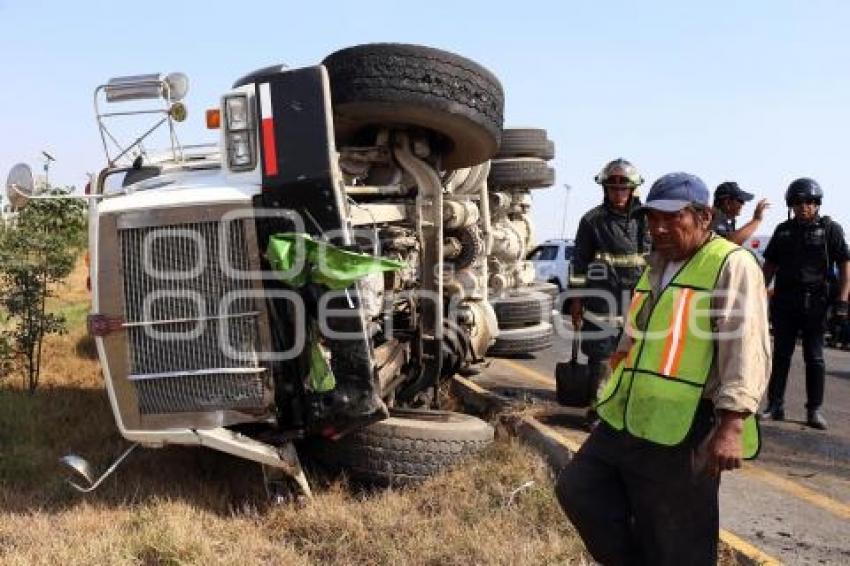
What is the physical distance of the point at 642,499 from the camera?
2701mm

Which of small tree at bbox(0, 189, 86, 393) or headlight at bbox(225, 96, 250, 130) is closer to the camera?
headlight at bbox(225, 96, 250, 130)

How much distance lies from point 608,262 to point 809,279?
1.60 metres

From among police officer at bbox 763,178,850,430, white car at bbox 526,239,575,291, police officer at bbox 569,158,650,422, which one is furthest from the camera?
white car at bbox 526,239,575,291

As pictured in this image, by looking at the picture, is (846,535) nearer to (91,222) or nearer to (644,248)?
(644,248)

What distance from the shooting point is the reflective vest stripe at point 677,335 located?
2633 millimetres

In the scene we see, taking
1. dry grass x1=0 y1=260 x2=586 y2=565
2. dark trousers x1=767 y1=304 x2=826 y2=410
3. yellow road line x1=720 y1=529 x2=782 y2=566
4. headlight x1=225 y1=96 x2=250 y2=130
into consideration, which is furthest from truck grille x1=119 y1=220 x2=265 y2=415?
dark trousers x1=767 y1=304 x2=826 y2=410

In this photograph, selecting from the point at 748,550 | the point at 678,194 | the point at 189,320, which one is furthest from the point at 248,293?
the point at 748,550

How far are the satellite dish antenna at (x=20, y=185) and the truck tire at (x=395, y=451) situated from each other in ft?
6.36

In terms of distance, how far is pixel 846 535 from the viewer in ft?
11.9

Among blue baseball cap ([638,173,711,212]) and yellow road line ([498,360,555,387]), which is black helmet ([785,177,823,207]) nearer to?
yellow road line ([498,360,555,387])

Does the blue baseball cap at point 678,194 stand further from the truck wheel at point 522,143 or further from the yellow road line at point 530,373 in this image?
the truck wheel at point 522,143

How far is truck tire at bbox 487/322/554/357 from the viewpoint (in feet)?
25.7

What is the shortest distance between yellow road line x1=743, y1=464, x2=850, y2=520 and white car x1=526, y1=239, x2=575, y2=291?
15.6m

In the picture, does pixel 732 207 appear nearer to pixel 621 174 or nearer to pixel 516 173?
pixel 621 174
